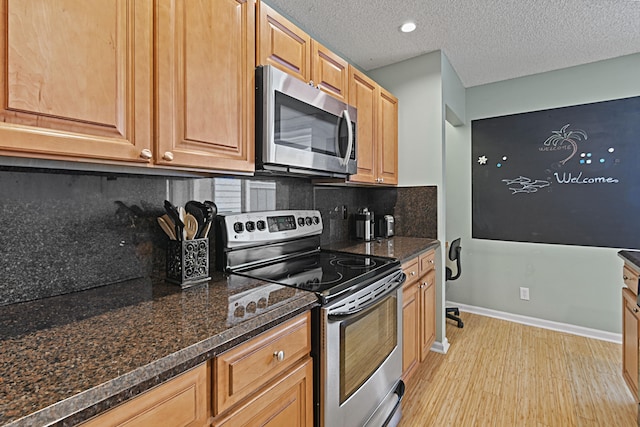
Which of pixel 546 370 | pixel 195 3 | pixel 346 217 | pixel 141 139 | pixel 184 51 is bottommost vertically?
pixel 546 370

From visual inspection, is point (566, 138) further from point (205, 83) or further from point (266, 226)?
point (205, 83)

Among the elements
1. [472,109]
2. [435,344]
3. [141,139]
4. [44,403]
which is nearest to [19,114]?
[141,139]

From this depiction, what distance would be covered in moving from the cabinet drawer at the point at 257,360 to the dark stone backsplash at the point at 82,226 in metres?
0.66

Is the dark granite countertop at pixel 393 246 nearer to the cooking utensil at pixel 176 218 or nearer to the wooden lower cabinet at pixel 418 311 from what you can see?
the wooden lower cabinet at pixel 418 311

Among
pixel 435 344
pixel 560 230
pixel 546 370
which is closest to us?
pixel 546 370

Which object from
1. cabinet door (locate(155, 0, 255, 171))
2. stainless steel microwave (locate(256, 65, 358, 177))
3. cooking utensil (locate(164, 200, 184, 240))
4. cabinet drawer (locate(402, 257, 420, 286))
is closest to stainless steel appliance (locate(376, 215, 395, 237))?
cabinet drawer (locate(402, 257, 420, 286))

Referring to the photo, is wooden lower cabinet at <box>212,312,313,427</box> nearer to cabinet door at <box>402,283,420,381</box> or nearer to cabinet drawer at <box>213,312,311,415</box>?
cabinet drawer at <box>213,312,311,415</box>

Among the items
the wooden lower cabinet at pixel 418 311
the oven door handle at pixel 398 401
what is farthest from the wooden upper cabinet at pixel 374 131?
the oven door handle at pixel 398 401

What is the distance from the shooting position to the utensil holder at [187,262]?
126 centimetres

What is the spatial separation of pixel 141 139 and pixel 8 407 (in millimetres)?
741

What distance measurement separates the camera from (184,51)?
1.12 meters

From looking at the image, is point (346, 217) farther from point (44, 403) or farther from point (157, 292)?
point (44, 403)

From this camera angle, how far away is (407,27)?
2.26m

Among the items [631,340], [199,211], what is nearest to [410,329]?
[631,340]
